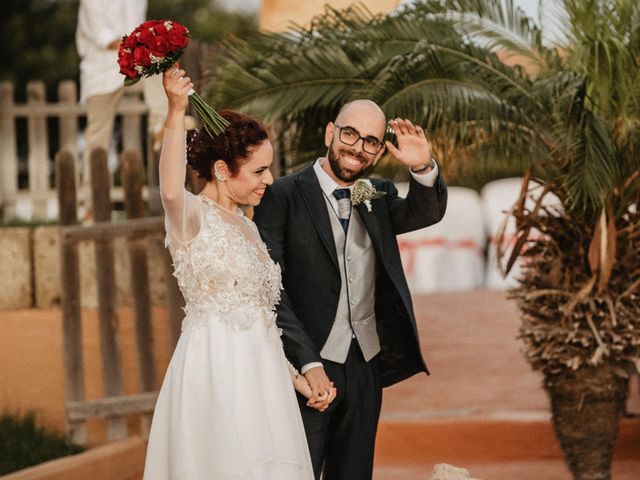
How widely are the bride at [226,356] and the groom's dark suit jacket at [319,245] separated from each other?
0.31 metres

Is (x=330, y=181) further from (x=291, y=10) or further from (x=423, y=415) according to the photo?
(x=291, y=10)

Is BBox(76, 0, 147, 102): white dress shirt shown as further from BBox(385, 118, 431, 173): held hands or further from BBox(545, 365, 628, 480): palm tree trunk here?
BBox(385, 118, 431, 173): held hands

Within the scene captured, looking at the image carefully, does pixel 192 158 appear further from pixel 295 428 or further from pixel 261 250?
pixel 295 428

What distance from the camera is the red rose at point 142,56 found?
3.69 m

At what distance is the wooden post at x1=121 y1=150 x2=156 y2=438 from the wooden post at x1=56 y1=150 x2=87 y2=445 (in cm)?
32

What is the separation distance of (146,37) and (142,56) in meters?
0.06

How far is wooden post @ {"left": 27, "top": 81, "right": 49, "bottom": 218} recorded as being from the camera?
11.6 m

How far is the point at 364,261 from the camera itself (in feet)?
14.6

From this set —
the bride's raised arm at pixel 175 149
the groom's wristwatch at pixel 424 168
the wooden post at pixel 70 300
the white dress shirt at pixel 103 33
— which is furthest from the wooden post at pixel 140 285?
the bride's raised arm at pixel 175 149

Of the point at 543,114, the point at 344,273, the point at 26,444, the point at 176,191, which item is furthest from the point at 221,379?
the point at 26,444

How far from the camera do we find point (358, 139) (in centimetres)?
423

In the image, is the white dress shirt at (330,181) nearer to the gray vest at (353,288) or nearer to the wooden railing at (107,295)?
the gray vest at (353,288)

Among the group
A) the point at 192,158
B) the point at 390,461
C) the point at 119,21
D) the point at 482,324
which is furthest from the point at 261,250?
the point at 482,324

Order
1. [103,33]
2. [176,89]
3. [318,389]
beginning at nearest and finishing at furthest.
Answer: [176,89], [318,389], [103,33]
